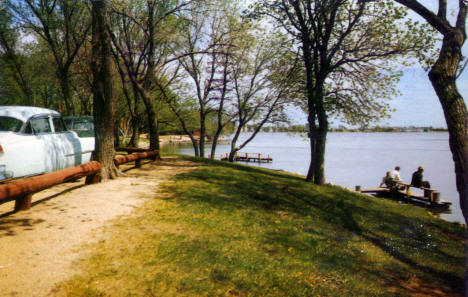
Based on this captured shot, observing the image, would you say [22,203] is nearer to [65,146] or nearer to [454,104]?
[65,146]

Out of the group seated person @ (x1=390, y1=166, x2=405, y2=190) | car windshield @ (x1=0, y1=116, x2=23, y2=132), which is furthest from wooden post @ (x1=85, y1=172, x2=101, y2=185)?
seated person @ (x1=390, y1=166, x2=405, y2=190)

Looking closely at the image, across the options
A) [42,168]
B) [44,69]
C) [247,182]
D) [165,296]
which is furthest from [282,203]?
[44,69]

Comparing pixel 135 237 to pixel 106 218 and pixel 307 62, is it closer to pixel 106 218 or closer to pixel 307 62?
pixel 106 218

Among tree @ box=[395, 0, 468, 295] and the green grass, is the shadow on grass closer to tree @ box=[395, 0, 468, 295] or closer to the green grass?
the green grass

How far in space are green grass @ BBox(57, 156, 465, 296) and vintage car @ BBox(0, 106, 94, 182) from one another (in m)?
2.68

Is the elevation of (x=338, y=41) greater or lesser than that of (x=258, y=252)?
greater

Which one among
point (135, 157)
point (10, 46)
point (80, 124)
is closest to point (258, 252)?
point (135, 157)

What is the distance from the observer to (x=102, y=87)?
8.42 meters

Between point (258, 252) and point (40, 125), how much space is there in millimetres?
6274

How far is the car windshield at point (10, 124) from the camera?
645 centimetres

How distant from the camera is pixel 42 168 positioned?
671cm

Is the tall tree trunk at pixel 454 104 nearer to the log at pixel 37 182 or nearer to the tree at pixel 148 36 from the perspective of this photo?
the log at pixel 37 182

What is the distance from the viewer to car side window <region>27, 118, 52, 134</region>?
269 inches

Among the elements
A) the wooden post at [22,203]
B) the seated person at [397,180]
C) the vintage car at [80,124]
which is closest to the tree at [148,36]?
the vintage car at [80,124]
